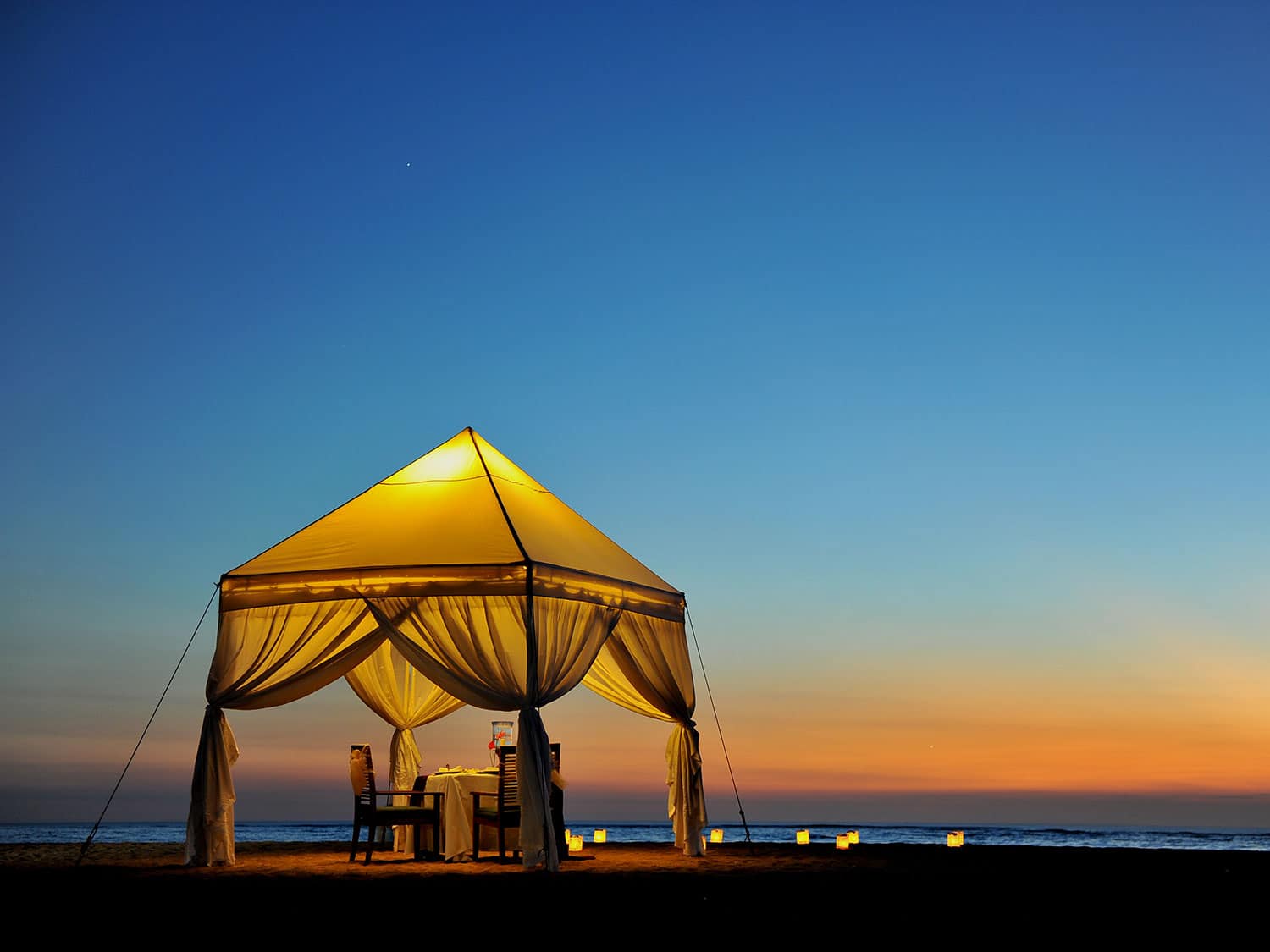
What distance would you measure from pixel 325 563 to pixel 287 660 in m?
0.77

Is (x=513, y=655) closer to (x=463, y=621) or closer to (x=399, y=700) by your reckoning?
(x=463, y=621)

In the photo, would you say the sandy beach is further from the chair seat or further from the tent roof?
the tent roof

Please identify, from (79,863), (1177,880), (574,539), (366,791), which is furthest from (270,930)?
(1177,880)

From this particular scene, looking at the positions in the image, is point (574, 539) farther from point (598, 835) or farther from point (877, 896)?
point (877, 896)

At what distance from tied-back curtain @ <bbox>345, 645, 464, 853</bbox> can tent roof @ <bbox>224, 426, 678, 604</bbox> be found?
5.71 feet

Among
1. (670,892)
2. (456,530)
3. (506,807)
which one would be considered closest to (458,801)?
(506,807)

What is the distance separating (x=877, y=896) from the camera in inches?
255

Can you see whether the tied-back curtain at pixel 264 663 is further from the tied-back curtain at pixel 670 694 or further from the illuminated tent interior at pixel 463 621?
the tied-back curtain at pixel 670 694

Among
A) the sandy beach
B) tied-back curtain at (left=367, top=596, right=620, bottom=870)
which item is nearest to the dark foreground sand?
the sandy beach

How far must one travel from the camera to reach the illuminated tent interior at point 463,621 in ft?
27.7

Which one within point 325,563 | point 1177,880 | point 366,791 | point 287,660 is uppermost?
point 325,563

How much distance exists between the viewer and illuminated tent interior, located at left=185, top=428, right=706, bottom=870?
843 centimetres

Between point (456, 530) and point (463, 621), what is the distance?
2.59ft

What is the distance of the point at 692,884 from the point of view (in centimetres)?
704
